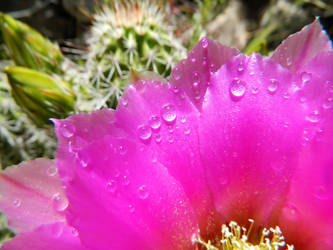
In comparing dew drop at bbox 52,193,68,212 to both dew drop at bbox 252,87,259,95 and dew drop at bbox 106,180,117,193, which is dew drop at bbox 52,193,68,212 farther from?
dew drop at bbox 252,87,259,95

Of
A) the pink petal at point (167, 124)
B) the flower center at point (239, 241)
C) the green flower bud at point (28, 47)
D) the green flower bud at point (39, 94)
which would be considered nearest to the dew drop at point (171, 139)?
the pink petal at point (167, 124)

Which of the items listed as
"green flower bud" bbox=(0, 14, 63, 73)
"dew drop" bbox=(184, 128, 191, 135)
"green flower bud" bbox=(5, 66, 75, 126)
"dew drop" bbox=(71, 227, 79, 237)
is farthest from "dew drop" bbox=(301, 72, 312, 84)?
"green flower bud" bbox=(0, 14, 63, 73)

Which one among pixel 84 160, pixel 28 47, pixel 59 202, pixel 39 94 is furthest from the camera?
pixel 28 47

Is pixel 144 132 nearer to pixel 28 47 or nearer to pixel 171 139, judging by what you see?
pixel 171 139

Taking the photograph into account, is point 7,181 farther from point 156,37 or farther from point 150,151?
point 156,37

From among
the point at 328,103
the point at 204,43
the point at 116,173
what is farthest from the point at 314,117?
the point at 116,173

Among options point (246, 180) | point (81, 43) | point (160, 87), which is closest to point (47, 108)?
point (160, 87)
